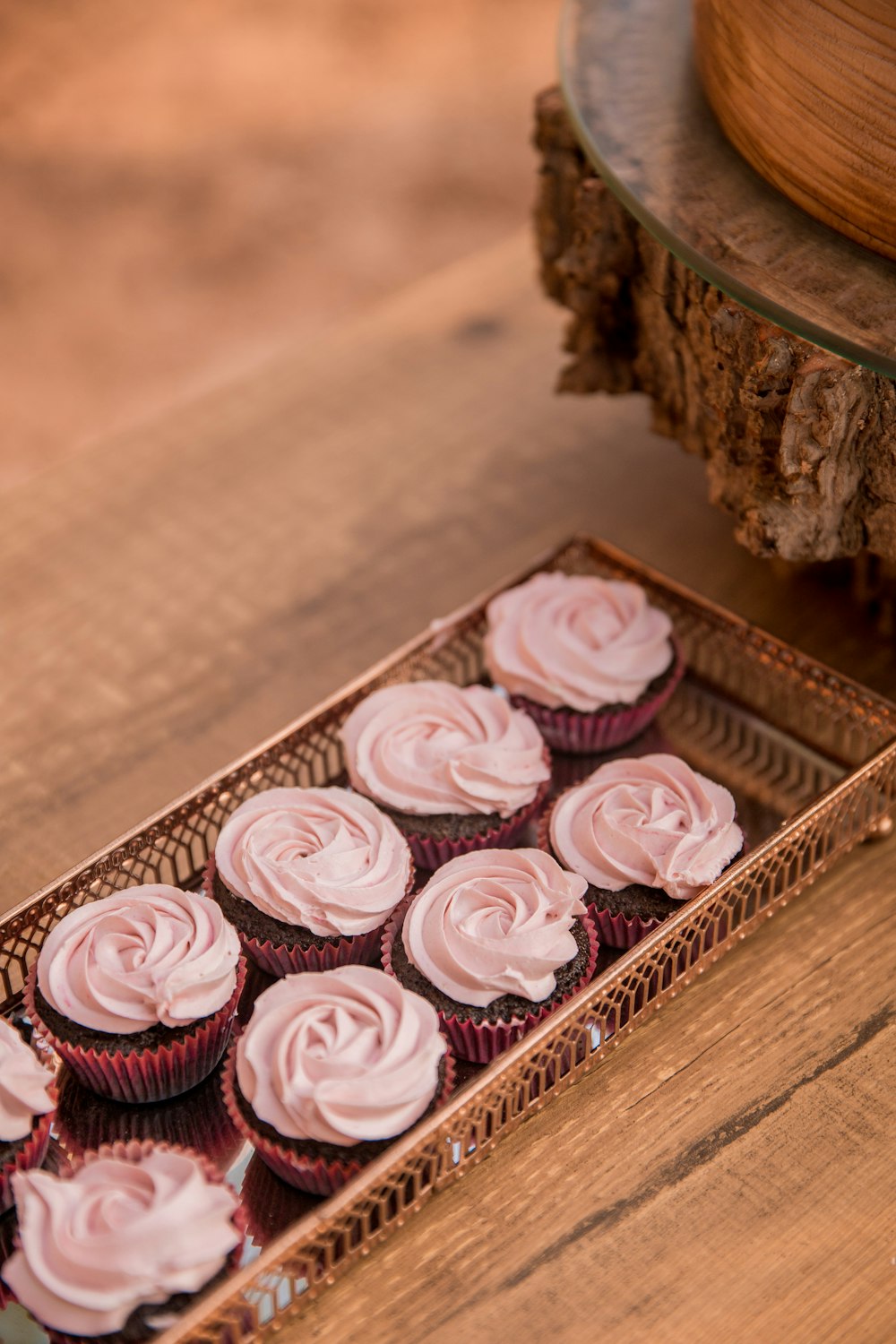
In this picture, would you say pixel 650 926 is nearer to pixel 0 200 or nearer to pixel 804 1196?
pixel 804 1196

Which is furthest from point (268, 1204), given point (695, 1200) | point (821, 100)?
point (821, 100)

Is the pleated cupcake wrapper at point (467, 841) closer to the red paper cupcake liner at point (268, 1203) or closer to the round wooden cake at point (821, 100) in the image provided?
the red paper cupcake liner at point (268, 1203)

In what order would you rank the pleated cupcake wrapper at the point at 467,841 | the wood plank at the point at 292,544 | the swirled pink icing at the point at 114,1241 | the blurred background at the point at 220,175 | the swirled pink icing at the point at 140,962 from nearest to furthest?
the swirled pink icing at the point at 114,1241 → the swirled pink icing at the point at 140,962 → the pleated cupcake wrapper at the point at 467,841 → the wood plank at the point at 292,544 → the blurred background at the point at 220,175

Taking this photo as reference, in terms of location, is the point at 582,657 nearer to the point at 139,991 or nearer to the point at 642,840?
the point at 642,840

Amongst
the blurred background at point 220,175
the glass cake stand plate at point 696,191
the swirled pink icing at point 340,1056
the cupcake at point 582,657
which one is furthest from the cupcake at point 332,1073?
the blurred background at point 220,175

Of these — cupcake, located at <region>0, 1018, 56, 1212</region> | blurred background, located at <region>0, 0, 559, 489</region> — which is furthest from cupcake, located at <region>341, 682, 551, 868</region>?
blurred background, located at <region>0, 0, 559, 489</region>

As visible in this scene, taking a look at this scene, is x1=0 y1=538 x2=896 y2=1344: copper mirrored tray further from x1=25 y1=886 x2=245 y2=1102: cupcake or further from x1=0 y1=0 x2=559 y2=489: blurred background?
x1=0 y1=0 x2=559 y2=489: blurred background
